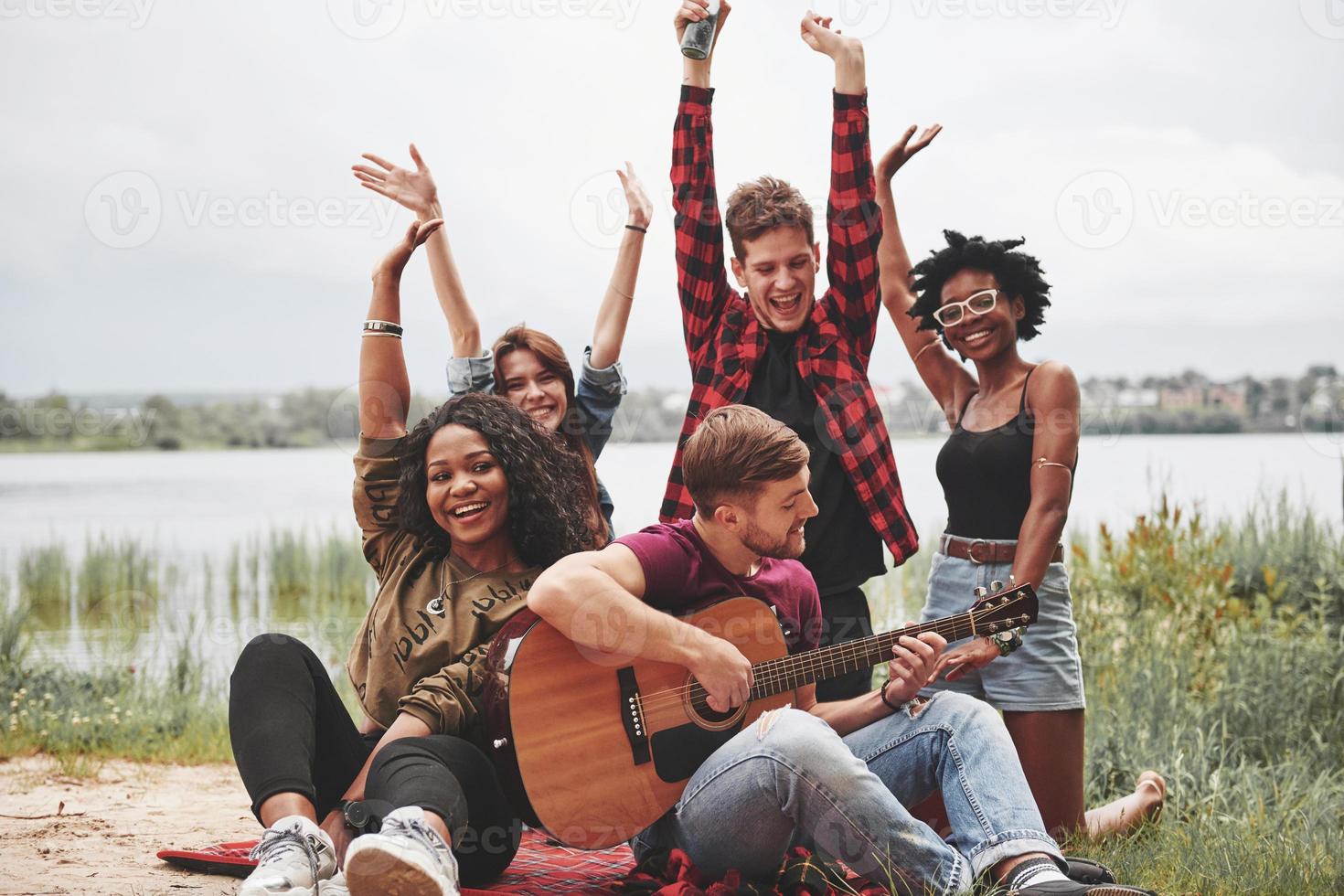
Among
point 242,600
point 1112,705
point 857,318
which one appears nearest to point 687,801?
point 857,318

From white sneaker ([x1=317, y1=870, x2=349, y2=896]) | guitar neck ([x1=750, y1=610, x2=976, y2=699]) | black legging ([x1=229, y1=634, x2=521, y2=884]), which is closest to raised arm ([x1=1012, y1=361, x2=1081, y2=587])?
guitar neck ([x1=750, y1=610, x2=976, y2=699])

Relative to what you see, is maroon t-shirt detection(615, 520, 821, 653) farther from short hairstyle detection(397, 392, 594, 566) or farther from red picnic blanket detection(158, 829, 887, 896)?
Answer: red picnic blanket detection(158, 829, 887, 896)

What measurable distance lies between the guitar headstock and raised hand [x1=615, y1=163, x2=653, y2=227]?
181 cm

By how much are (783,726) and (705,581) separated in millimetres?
441

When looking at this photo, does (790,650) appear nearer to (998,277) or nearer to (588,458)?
(588,458)

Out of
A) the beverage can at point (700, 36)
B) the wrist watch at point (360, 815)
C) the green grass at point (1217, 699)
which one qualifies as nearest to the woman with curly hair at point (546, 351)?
the beverage can at point (700, 36)

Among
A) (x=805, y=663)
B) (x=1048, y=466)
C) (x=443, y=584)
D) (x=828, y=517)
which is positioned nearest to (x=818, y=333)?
(x=828, y=517)

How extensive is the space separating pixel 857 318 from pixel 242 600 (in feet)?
22.2

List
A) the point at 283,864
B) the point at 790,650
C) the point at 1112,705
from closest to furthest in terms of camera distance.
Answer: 1. the point at 283,864
2. the point at 790,650
3. the point at 1112,705

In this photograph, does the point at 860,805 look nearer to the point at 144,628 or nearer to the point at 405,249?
the point at 405,249

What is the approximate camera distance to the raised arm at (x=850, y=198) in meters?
3.54

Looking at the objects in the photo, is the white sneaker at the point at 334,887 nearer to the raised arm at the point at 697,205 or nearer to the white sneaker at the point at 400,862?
the white sneaker at the point at 400,862

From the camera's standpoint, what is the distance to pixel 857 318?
11.9ft

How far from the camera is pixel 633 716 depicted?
2768 millimetres
